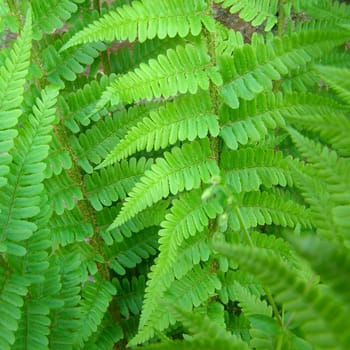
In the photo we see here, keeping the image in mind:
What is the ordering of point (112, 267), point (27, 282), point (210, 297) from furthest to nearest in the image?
1. point (112, 267)
2. point (210, 297)
3. point (27, 282)

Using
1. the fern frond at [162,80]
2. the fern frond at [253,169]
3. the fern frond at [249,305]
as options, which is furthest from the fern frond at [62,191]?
the fern frond at [249,305]

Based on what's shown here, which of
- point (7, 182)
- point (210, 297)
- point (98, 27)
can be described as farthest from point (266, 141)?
→ point (7, 182)

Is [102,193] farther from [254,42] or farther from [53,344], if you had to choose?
[254,42]

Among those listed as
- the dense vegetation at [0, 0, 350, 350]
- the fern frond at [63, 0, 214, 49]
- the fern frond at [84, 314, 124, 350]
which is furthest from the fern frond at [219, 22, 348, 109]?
the fern frond at [84, 314, 124, 350]

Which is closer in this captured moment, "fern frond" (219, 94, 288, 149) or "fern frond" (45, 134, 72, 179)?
"fern frond" (219, 94, 288, 149)

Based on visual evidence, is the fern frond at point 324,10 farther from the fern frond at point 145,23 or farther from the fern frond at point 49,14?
the fern frond at point 49,14

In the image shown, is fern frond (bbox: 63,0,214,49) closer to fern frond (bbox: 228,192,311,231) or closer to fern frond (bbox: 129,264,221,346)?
fern frond (bbox: 228,192,311,231)
